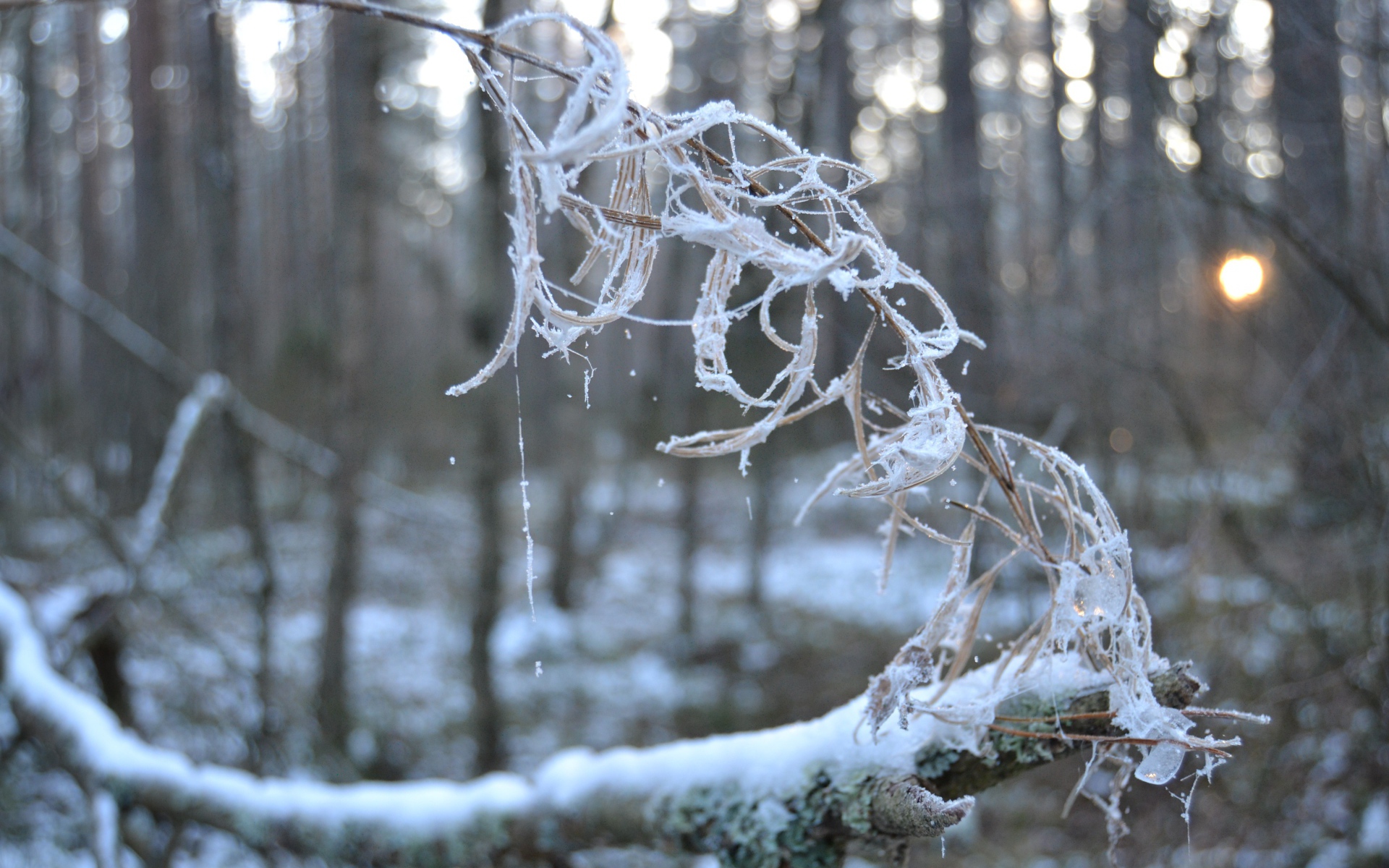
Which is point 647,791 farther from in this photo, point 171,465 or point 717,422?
point 717,422

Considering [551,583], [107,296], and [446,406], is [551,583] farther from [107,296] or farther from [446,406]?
[107,296]

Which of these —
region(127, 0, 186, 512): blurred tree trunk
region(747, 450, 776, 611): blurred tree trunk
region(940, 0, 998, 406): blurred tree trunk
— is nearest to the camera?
region(940, 0, 998, 406): blurred tree trunk

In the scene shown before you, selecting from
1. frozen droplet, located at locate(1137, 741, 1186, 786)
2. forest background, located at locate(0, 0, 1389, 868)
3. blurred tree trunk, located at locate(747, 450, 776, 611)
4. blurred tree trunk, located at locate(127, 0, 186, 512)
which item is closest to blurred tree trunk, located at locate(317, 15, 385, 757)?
forest background, located at locate(0, 0, 1389, 868)

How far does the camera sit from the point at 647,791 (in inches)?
65.7

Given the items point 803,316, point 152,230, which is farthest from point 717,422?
point 803,316

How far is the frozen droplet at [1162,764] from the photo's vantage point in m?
0.96

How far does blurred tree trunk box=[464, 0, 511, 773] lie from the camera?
17.3 feet

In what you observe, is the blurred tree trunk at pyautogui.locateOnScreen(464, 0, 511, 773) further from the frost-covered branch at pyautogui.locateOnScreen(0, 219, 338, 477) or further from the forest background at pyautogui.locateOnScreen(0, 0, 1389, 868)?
the frost-covered branch at pyautogui.locateOnScreen(0, 219, 338, 477)

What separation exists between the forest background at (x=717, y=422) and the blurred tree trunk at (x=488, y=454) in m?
0.03

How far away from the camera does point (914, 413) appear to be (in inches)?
36.1

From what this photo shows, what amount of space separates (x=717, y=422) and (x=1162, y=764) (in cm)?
1065

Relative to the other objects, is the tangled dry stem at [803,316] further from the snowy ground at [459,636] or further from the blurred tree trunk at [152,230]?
the blurred tree trunk at [152,230]

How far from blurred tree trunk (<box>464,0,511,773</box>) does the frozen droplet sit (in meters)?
4.53

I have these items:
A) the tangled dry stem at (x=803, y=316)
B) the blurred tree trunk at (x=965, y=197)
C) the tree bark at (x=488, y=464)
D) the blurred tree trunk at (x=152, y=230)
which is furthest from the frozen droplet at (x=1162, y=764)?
the blurred tree trunk at (x=152, y=230)
